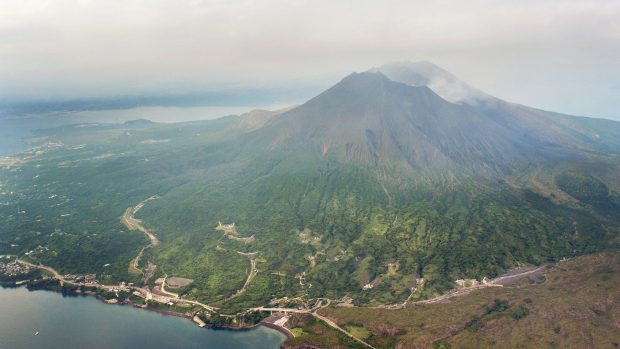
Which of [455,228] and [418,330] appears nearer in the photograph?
[418,330]

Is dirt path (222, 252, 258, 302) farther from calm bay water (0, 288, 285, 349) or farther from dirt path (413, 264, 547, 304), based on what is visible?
dirt path (413, 264, 547, 304)

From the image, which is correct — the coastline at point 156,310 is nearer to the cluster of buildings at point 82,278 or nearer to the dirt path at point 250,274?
the cluster of buildings at point 82,278

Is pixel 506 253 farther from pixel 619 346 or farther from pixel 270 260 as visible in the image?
pixel 270 260

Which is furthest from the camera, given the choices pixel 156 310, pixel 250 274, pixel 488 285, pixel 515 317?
pixel 250 274

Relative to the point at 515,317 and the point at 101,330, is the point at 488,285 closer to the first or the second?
the point at 515,317

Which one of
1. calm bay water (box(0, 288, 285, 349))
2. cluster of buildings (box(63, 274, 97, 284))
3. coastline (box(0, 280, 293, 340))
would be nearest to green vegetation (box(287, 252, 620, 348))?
coastline (box(0, 280, 293, 340))

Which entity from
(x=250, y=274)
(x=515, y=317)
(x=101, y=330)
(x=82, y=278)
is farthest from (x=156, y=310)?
(x=515, y=317)

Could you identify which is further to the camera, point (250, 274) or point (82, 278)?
point (250, 274)

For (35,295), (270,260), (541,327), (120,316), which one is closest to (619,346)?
(541,327)

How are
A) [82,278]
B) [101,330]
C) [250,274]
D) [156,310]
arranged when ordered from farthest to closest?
[250,274]
[82,278]
[156,310]
[101,330]
